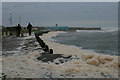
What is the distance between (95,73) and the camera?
33.8 feet

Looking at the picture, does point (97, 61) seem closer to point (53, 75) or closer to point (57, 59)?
point (57, 59)

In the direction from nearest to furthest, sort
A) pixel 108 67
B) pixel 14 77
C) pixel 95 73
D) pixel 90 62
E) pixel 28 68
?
1. pixel 14 77
2. pixel 95 73
3. pixel 28 68
4. pixel 108 67
5. pixel 90 62

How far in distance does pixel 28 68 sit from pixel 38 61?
7.37ft

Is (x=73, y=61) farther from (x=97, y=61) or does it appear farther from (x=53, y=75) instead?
(x=53, y=75)

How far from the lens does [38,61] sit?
13.2 meters

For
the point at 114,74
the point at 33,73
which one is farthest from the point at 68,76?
the point at 114,74

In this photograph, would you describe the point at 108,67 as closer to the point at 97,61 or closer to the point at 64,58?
the point at 97,61

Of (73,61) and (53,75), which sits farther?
(73,61)

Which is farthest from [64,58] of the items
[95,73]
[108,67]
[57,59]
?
[95,73]

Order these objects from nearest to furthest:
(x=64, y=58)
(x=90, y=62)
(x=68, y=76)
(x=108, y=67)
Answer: (x=68, y=76), (x=108, y=67), (x=90, y=62), (x=64, y=58)

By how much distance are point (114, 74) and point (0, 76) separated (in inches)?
164

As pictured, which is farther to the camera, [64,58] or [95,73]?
[64,58]

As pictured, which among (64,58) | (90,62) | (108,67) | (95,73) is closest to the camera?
(95,73)

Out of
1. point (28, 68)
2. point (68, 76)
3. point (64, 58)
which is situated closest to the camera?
point (68, 76)
